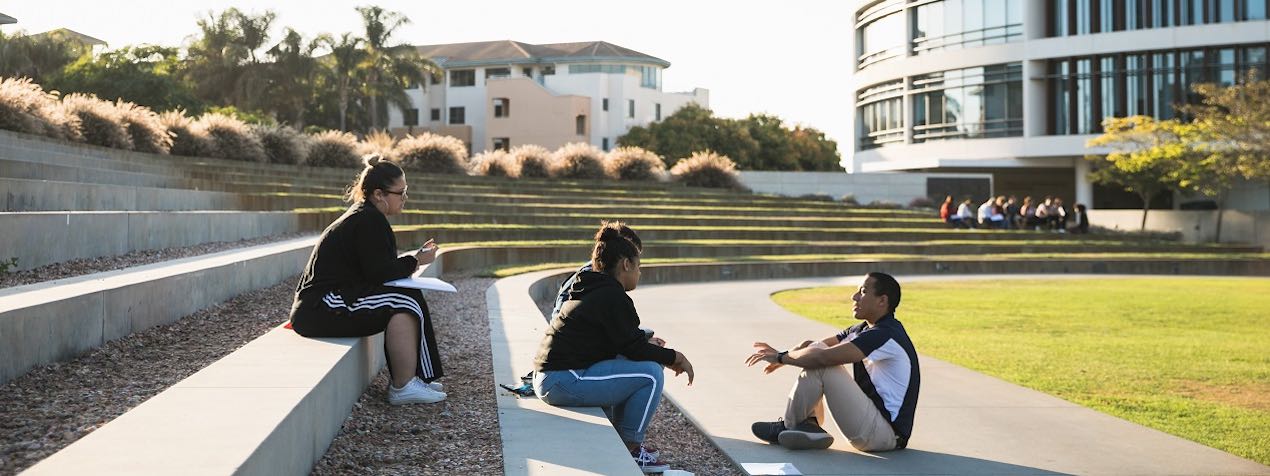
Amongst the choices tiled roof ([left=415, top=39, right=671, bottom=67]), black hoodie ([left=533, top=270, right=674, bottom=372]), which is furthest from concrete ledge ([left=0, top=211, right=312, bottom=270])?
tiled roof ([left=415, top=39, right=671, bottom=67])

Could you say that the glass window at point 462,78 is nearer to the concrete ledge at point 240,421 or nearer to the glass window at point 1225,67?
the glass window at point 1225,67

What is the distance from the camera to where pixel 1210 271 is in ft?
101

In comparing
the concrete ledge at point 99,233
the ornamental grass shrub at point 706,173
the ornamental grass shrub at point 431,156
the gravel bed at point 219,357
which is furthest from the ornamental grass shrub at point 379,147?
the gravel bed at point 219,357

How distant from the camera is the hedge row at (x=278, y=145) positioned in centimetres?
2206

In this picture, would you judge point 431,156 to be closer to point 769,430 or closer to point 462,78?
point 769,430

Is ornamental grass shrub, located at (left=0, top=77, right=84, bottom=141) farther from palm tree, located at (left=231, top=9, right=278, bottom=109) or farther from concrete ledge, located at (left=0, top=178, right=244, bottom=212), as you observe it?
palm tree, located at (left=231, top=9, right=278, bottom=109)

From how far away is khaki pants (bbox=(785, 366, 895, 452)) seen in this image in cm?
666

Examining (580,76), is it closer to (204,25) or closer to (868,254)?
(204,25)

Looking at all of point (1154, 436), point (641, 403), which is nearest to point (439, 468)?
point (641, 403)

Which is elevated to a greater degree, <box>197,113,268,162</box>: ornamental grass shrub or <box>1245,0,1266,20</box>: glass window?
<box>1245,0,1266,20</box>: glass window

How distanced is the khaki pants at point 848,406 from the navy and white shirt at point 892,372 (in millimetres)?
67

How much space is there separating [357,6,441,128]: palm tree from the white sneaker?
73811 mm

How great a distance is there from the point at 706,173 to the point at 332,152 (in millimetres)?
14120

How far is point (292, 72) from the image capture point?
75.8m
